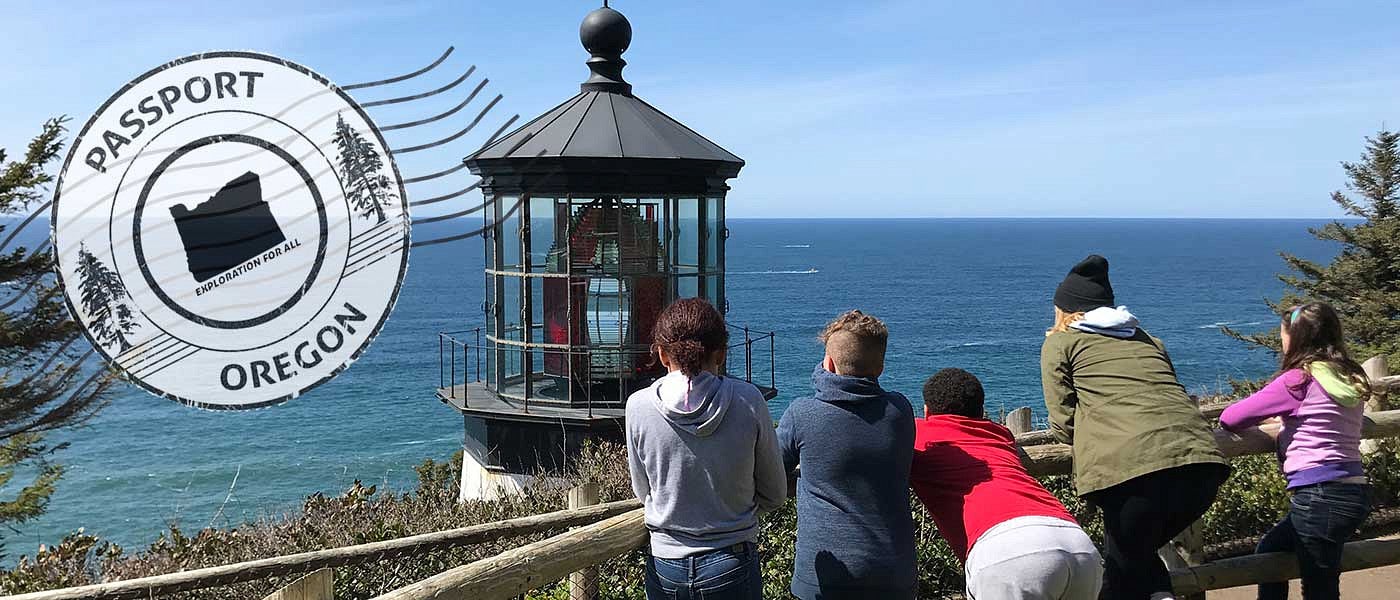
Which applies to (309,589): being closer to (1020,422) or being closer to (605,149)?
(1020,422)

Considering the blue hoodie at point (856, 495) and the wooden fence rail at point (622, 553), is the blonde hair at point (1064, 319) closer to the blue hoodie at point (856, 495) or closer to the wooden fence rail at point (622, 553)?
the wooden fence rail at point (622, 553)

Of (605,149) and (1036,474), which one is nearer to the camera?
(1036,474)

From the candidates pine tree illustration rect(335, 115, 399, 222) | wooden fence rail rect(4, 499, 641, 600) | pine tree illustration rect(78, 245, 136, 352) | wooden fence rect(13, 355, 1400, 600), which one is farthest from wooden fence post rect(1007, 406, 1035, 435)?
pine tree illustration rect(78, 245, 136, 352)

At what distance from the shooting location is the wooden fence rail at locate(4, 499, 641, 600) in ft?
11.0

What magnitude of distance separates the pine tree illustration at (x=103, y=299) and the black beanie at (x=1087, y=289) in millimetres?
9360

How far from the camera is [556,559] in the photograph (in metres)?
3.41

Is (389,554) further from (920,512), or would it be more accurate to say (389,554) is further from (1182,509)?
(1182,509)

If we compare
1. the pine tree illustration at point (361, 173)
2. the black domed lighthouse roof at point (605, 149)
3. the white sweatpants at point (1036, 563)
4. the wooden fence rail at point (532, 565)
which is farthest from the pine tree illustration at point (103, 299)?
the white sweatpants at point (1036, 563)

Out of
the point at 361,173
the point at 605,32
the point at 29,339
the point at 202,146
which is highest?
the point at 605,32

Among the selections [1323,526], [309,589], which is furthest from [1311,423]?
[309,589]

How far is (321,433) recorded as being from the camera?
33969 mm

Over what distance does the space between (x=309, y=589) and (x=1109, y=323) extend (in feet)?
8.94

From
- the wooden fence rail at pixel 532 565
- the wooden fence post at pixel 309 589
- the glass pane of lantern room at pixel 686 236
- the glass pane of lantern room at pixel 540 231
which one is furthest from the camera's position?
the glass pane of lantern room at pixel 686 236

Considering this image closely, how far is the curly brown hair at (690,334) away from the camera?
3.15 metres
